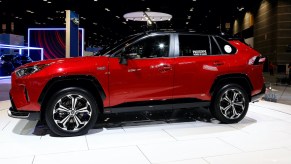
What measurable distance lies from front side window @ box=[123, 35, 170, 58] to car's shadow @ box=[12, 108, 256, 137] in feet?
3.96

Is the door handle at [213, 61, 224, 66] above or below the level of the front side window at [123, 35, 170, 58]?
below

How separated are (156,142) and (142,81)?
37.3 inches

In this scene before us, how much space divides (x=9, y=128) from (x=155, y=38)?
8.88ft

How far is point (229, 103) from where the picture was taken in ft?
16.7

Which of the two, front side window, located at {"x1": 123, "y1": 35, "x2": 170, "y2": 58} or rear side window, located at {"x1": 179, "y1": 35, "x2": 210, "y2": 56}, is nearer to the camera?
front side window, located at {"x1": 123, "y1": 35, "x2": 170, "y2": 58}

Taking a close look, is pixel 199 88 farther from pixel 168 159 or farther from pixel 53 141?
pixel 53 141

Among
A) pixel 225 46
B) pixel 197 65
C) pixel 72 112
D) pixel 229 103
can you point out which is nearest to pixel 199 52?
pixel 197 65

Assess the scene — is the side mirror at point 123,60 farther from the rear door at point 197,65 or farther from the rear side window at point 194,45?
the rear side window at point 194,45

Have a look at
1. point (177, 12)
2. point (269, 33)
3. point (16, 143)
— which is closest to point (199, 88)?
point (16, 143)

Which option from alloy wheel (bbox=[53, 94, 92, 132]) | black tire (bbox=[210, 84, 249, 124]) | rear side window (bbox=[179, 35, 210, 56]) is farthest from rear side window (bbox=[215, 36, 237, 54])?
alloy wheel (bbox=[53, 94, 92, 132])

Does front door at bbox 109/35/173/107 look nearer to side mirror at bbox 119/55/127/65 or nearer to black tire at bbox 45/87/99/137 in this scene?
side mirror at bbox 119/55/127/65

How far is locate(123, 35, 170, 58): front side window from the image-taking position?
4660mm

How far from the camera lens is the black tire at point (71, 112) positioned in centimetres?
417

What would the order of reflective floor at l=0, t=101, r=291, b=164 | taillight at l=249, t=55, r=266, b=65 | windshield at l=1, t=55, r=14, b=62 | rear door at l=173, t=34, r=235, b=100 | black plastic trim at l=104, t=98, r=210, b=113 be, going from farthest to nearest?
windshield at l=1, t=55, r=14, b=62 → taillight at l=249, t=55, r=266, b=65 → rear door at l=173, t=34, r=235, b=100 → black plastic trim at l=104, t=98, r=210, b=113 → reflective floor at l=0, t=101, r=291, b=164
